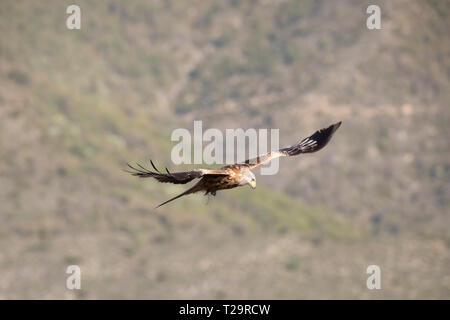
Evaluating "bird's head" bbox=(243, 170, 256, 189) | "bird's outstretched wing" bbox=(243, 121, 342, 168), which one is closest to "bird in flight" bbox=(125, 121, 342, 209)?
"bird's head" bbox=(243, 170, 256, 189)

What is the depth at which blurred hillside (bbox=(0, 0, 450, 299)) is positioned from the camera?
238 ft

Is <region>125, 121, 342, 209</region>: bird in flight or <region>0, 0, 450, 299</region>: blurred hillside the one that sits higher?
<region>0, 0, 450, 299</region>: blurred hillside

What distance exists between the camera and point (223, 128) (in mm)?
101625

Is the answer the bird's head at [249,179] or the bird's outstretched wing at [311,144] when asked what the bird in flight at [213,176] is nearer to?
the bird's head at [249,179]

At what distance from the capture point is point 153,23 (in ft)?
408

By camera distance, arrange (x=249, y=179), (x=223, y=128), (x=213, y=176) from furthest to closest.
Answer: (x=223, y=128), (x=249, y=179), (x=213, y=176)

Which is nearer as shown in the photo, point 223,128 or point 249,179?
point 249,179

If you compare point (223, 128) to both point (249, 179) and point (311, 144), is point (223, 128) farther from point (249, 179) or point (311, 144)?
point (249, 179)

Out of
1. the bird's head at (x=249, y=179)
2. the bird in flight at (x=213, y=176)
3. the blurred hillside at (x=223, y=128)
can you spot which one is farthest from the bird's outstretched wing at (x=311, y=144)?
the blurred hillside at (x=223, y=128)

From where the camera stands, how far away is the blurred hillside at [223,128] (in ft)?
238

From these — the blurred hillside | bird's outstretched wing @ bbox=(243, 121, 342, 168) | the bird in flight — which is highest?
the blurred hillside

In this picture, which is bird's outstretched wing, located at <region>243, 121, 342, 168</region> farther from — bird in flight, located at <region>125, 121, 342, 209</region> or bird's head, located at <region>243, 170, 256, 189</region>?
bird's head, located at <region>243, 170, 256, 189</region>

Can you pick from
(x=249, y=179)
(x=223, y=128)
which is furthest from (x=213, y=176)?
(x=223, y=128)

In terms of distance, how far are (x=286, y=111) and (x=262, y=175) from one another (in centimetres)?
921
